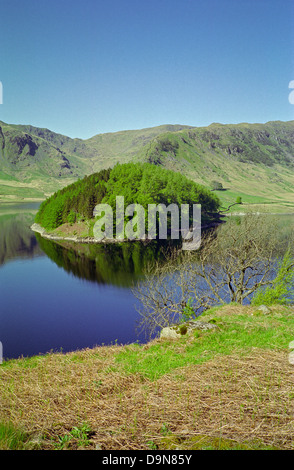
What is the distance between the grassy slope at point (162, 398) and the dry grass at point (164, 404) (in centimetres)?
2

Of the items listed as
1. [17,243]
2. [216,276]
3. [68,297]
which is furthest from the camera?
[17,243]

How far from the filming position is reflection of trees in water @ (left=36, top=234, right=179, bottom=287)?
52000 mm

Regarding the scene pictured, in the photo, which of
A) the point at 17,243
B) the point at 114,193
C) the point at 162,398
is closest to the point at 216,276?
the point at 162,398

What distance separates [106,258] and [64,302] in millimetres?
23989

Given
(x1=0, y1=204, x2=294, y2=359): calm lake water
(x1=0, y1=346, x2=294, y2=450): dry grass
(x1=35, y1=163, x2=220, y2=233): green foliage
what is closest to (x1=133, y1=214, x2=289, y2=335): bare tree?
(x1=0, y1=204, x2=294, y2=359): calm lake water

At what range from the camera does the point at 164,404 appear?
7215 mm

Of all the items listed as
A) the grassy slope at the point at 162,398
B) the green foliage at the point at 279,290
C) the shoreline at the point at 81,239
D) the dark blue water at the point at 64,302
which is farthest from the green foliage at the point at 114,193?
the grassy slope at the point at 162,398

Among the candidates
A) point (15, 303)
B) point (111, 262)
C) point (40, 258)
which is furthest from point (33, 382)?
point (40, 258)

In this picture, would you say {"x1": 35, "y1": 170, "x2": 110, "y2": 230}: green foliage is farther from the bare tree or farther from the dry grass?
the dry grass

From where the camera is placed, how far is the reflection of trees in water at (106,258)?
5200cm

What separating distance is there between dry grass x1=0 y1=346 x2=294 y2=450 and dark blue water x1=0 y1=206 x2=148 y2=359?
698 cm

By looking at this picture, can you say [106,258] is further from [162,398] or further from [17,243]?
[162,398]
